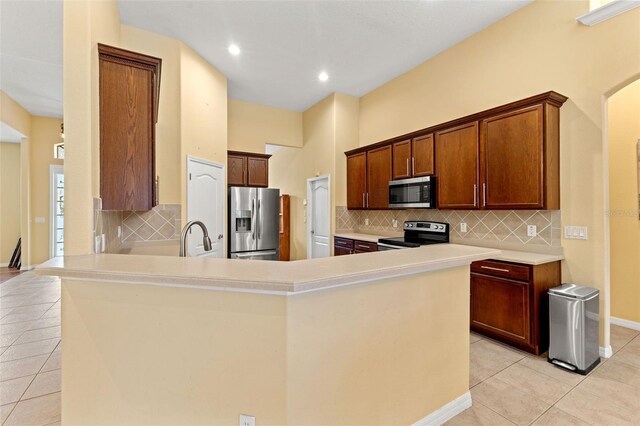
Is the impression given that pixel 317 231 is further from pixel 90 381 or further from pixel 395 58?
pixel 90 381

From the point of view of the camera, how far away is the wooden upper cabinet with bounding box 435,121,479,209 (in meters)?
3.20

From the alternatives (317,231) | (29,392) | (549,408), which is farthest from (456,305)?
(317,231)

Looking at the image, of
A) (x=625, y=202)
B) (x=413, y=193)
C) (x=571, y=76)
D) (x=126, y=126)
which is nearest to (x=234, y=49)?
(x=126, y=126)

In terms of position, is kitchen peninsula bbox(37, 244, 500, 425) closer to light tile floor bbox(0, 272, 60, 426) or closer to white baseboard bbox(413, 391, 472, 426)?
white baseboard bbox(413, 391, 472, 426)

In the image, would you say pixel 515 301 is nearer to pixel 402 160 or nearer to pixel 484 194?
pixel 484 194

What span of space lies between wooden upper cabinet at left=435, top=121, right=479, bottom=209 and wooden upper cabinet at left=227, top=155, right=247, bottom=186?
130 inches

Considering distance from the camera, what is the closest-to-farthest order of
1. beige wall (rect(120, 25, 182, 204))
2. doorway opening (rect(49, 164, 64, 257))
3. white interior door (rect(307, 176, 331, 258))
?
beige wall (rect(120, 25, 182, 204)), white interior door (rect(307, 176, 331, 258)), doorway opening (rect(49, 164, 64, 257))

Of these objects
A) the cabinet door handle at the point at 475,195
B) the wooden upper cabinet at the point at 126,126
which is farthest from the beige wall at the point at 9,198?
the cabinet door handle at the point at 475,195

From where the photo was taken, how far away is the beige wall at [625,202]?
120 inches

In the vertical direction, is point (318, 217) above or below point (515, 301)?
above

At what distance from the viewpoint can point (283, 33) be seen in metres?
3.47

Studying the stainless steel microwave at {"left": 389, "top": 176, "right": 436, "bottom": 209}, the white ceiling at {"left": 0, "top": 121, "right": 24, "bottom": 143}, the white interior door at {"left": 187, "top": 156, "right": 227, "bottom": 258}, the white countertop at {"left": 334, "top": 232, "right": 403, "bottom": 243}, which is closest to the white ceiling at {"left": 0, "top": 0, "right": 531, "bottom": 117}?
the white ceiling at {"left": 0, "top": 121, "right": 24, "bottom": 143}

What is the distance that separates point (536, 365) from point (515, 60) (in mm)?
3077

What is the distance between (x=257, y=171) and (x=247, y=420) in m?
4.50
